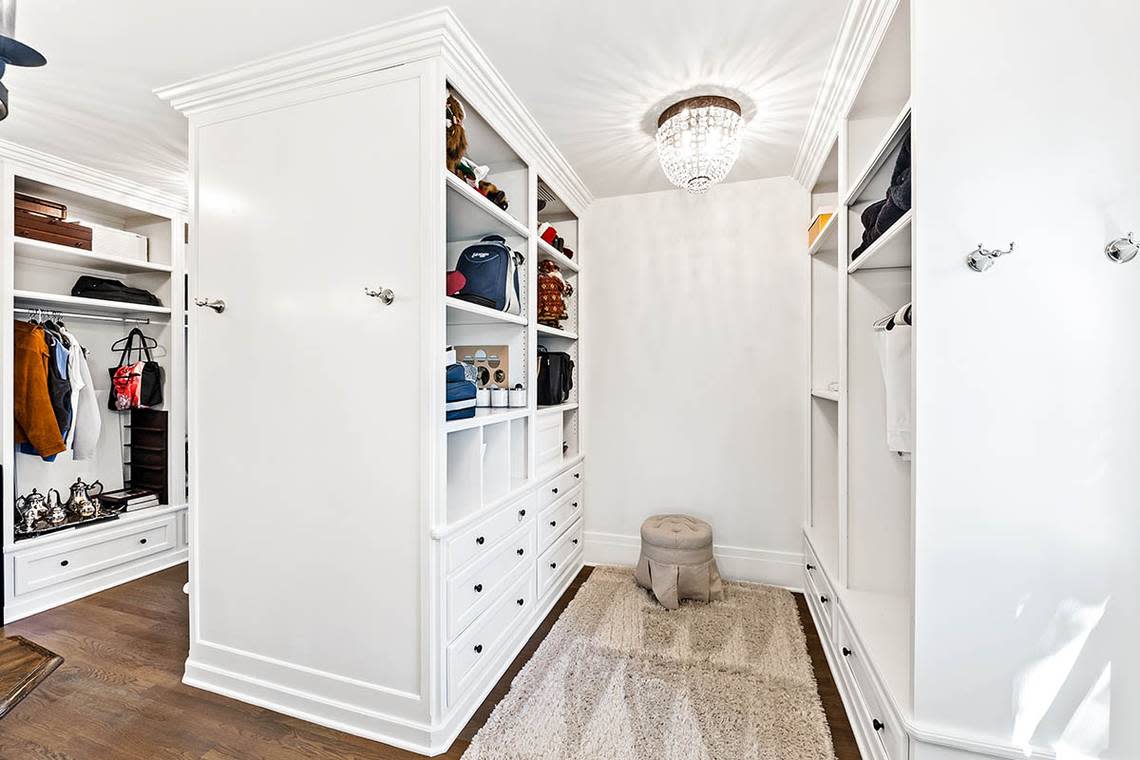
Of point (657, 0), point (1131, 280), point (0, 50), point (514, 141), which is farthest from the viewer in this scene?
point (514, 141)

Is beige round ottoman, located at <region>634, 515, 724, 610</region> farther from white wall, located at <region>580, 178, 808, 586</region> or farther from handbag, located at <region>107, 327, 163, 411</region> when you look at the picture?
handbag, located at <region>107, 327, 163, 411</region>

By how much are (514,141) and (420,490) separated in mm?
1560

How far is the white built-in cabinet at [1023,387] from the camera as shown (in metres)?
1.23

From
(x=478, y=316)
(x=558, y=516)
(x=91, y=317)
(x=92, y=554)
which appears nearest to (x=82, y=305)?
(x=91, y=317)

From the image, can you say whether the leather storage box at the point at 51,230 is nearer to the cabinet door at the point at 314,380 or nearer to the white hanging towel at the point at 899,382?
the cabinet door at the point at 314,380

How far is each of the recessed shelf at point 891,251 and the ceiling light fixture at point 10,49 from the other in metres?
Answer: 1.86

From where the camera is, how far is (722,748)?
5.88 ft

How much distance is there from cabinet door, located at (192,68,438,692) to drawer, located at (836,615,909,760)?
1.46 meters

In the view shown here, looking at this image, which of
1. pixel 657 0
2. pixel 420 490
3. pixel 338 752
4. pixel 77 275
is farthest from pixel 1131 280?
pixel 77 275

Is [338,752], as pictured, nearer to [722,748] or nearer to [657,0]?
[722,748]

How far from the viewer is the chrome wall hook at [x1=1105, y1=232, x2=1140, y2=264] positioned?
1.20 metres

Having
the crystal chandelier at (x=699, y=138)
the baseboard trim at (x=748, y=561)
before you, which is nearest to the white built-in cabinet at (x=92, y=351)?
the baseboard trim at (x=748, y=561)

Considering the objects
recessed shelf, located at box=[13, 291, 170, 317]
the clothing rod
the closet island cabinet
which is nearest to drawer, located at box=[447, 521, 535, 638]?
the closet island cabinet

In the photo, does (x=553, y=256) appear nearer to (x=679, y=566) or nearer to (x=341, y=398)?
(x=341, y=398)
